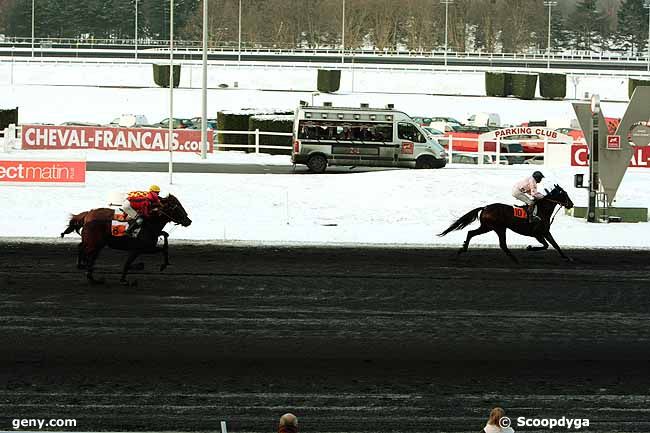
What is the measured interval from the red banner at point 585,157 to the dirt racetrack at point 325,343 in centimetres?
1430

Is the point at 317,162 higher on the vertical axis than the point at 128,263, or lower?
higher

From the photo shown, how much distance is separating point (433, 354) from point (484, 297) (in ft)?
12.6

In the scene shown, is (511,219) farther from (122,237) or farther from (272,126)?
(272,126)

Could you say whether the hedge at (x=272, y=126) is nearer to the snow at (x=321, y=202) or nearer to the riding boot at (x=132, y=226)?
the snow at (x=321, y=202)

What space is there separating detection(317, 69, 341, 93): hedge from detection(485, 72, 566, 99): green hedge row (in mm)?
10144

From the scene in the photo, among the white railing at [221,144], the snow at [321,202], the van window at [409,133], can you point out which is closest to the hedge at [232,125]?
the white railing at [221,144]

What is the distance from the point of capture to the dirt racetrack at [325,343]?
9.98m

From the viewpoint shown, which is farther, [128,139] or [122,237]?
[128,139]

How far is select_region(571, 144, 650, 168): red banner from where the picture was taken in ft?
109

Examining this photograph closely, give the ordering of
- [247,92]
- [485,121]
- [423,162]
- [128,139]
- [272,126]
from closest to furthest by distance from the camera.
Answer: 1. [423,162]
2. [128,139]
3. [272,126]
4. [485,121]
5. [247,92]

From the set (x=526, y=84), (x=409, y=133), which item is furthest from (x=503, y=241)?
(x=526, y=84)

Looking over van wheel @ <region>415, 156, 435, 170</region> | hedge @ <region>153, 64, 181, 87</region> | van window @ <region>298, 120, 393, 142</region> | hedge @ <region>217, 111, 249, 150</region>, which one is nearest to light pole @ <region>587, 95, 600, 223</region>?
van wheel @ <region>415, 156, 435, 170</region>

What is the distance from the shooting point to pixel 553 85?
7519 cm

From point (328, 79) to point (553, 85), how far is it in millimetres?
15055
